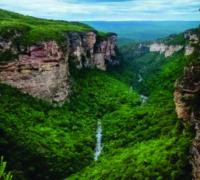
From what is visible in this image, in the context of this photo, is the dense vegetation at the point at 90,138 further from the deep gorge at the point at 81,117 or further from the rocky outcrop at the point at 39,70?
the rocky outcrop at the point at 39,70

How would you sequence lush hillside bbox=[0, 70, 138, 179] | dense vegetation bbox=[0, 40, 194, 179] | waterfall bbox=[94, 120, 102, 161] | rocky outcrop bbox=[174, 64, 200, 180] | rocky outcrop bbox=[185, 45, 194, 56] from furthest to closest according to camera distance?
1. rocky outcrop bbox=[185, 45, 194, 56]
2. waterfall bbox=[94, 120, 102, 161]
3. lush hillside bbox=[0, 70, 138, 179]
4. dense vegetation bbox=[0, 40, 194, 179]
5. rocky outcrop bbox=[174, 64, 200, 180]

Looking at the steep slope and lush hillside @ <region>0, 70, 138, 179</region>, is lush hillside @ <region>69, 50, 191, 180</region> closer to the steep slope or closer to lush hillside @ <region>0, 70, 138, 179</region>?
lush hillside @ <region>0, 70, 138, 179</region>

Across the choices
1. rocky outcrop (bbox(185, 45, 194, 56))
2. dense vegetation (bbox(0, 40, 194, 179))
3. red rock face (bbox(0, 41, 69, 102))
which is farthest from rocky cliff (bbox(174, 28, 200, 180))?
rocky outcrop (bbox(185, 45, 194, 56))

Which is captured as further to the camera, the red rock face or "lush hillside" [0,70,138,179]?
the red rock face

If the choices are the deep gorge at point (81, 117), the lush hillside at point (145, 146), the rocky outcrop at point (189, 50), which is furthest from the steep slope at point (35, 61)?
the rocky outcrop at point (189, 50)

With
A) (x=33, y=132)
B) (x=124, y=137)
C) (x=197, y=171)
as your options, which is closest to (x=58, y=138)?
(x=33, y=132)
